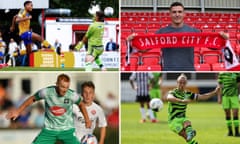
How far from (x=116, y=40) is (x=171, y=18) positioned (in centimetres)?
44

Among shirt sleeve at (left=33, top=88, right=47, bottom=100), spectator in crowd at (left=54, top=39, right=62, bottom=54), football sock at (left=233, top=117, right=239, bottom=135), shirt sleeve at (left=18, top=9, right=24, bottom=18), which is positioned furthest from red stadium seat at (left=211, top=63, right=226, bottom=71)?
shirt sleeve at (left=18, top=9, right=24, bottom=18)

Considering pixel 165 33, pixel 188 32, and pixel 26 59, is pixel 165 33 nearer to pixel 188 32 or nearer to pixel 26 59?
pixel 188 32

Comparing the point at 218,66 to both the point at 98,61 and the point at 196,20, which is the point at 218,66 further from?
the point at 98,61

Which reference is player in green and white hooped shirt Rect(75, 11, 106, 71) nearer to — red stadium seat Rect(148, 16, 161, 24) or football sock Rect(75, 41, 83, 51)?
football sock Rect(75, 41, 83, 51)

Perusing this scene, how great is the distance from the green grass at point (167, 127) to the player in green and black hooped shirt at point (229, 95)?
43 millimetres

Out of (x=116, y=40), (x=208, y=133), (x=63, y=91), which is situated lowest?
(x=208, y=133)

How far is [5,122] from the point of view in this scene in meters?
4.94

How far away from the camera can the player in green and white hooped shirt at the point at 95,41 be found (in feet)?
16.8

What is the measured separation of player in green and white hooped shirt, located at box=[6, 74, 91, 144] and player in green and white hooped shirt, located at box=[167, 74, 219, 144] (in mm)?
679

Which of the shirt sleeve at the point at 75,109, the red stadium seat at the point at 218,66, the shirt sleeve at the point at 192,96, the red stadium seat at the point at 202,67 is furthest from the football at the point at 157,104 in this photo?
the shirt sleeve at the point at 75,109

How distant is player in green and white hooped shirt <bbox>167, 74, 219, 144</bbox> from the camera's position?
16.3 ft

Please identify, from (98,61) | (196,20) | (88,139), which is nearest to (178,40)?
(196,20)

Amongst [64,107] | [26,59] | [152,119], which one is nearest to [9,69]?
[26,59]

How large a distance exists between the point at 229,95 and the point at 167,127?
0.52 meters
